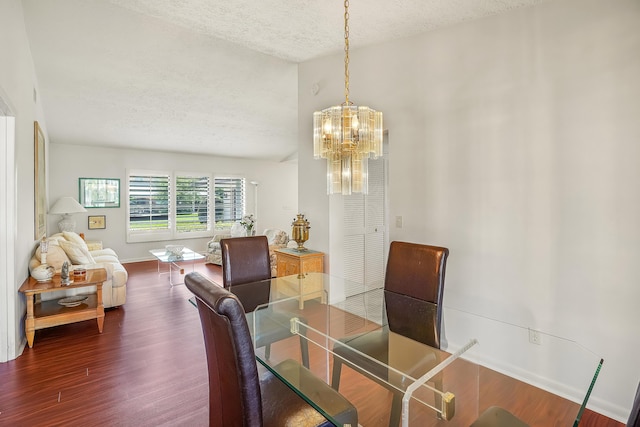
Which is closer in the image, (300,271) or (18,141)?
(18,141)

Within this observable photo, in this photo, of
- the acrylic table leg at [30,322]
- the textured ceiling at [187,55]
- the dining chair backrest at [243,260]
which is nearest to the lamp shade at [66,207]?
the textured ceiling at [187,55]

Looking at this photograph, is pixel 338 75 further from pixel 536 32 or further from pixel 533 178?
pixel 533 178

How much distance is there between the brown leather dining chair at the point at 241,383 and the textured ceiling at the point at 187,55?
100 inches

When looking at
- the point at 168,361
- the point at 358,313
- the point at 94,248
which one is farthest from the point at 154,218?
the point at 358,313

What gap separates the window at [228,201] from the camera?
8055 mm

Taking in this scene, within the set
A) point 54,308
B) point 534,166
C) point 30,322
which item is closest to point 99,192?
point 54,308

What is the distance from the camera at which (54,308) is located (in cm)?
317

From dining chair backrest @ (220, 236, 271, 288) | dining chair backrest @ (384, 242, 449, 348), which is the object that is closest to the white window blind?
dining chair backrest @ (220, 236, 271, 288)

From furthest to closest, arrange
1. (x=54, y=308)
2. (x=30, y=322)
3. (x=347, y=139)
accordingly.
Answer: (x=54, y=308)
(x=30, y=322)
(x=347, y=139)

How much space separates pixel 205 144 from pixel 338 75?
4271 millimetres

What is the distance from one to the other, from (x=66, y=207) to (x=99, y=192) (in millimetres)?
869

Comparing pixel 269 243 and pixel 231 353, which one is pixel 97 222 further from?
pixel 231 353

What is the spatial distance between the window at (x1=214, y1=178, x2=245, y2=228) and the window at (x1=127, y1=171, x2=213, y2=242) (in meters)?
0.25

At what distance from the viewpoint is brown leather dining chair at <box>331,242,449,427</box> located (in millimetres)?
1731
